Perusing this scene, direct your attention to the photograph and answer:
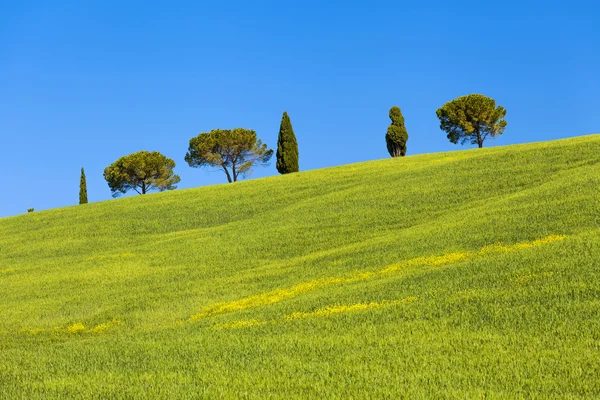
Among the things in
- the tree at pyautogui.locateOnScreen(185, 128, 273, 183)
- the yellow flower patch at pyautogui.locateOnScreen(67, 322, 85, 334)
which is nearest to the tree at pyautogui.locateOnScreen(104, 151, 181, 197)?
the tree at pyautogui.locateOnScreen(185, 128, 273, 183)

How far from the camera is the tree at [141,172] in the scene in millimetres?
102312

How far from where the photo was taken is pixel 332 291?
21469 mm

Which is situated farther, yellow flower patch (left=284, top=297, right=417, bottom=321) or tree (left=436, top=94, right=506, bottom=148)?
tree (left=436, top=94, right=506, bottom=148)

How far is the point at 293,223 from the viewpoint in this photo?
1561 inches

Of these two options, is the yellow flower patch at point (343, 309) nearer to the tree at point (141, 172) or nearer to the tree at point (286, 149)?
the tree at point (286, 149)

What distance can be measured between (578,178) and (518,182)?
4681 millimetres

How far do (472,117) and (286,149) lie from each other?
1482 inches

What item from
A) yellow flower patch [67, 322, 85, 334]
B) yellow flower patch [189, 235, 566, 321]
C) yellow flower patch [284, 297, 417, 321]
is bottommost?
yellow flower patch [284, 297, 417, 321]

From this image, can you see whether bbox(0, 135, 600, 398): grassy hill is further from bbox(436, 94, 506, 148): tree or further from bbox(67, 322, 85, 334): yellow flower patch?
bbox(436, 94, 506, 148): tree

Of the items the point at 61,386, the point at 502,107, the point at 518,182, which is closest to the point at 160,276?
the point at 61,386

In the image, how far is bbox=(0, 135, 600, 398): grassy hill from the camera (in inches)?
463

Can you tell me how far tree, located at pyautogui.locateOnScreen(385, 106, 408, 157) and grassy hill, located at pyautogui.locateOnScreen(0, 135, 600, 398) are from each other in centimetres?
3054

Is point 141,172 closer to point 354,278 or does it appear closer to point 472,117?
point 472,117

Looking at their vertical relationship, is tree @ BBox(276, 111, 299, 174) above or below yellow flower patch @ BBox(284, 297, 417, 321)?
above
